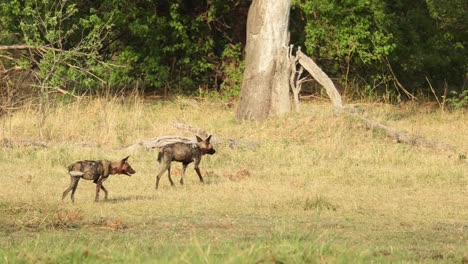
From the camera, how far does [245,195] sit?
47.4ft

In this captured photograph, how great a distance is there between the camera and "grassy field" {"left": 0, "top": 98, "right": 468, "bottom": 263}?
9195mm

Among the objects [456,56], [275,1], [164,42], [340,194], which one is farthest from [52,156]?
[456,56]

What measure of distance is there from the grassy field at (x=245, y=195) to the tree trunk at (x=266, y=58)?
0.82m

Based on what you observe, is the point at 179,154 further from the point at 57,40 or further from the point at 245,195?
the point at 57,40

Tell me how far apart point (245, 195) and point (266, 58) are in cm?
1036

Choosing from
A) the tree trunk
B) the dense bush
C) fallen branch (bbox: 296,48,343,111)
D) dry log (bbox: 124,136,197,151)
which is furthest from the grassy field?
the dense bush

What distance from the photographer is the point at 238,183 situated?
15.6 metres

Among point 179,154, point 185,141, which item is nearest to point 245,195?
point 179,154

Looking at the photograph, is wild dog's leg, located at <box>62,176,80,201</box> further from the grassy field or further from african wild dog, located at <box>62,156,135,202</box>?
the grassy field

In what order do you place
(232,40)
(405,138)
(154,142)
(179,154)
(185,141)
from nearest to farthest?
(179,154), (185,141), (154,142), (405,138), (232,40)

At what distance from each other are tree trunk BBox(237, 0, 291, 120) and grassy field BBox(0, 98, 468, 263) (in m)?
0.82

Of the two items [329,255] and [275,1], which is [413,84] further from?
[329,255]

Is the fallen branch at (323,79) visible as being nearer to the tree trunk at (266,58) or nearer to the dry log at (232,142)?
the tree trunk at (266,58)

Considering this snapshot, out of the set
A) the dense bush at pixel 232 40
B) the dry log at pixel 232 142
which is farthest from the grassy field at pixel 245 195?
the dense bush at pixel 232 40
